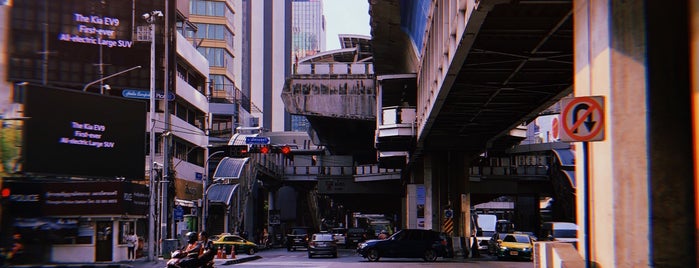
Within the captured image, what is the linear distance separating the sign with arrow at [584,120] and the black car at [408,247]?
24.7 meters

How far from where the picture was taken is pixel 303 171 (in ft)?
265

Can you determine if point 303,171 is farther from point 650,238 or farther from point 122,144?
point 650,238

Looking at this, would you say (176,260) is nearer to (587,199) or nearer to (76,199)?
(587,199)

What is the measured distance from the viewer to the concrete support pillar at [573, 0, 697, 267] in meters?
10.0

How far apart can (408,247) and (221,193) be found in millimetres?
23037

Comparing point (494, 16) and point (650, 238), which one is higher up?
point (494, 16)

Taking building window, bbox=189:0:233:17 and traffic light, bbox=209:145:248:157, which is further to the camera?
building window, bbox=189:0:233:17

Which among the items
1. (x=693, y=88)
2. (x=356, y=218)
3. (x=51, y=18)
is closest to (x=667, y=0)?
(x=693, y=88)

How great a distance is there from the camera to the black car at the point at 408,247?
3497 cm

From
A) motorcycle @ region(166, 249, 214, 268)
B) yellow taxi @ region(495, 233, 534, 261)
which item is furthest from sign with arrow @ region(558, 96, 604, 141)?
yellow taxi @ region(495, 233, 534, 261)

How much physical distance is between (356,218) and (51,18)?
135561 mm

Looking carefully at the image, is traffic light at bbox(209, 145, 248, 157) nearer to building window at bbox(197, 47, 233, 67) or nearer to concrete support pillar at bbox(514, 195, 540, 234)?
building window at bbox(197, 47, 233, 67)

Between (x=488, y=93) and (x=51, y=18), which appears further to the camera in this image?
(x=51, y=18)

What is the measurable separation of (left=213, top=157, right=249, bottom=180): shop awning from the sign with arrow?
4703 centimetres
